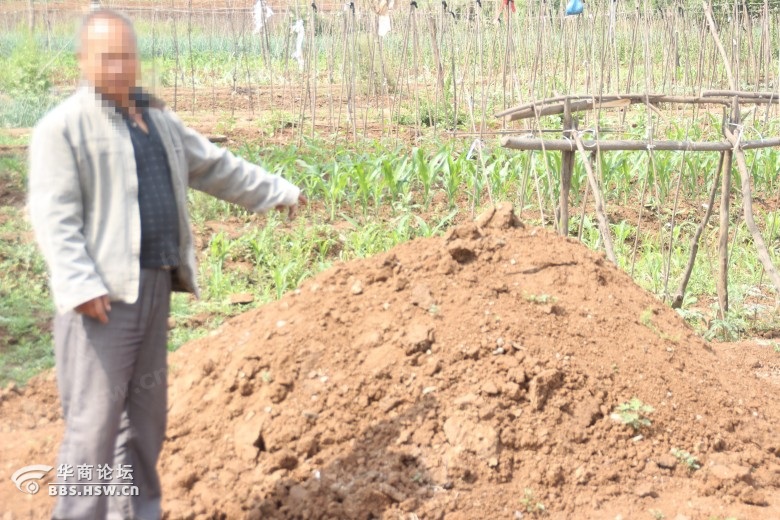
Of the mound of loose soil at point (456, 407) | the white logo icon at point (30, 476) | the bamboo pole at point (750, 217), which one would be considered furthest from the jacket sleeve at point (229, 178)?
the bamboo pole at point (750, 217)

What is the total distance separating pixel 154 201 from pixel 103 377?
1.56ft

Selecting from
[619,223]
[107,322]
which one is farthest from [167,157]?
[619,223]

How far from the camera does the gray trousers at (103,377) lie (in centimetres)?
229

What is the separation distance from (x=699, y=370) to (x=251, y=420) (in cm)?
184

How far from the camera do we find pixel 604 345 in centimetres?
351

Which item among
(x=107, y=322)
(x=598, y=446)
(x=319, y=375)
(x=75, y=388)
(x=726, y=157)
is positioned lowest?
(x=598, y=446)

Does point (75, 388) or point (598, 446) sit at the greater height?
point (75, 388)

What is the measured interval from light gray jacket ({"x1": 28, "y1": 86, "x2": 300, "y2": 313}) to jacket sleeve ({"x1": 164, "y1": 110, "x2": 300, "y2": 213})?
0.14 m

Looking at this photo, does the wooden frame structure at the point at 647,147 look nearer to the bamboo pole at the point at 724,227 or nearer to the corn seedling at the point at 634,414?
the bamboo pole at the point at 724,227

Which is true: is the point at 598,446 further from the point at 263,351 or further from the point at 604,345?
the point at 263,351

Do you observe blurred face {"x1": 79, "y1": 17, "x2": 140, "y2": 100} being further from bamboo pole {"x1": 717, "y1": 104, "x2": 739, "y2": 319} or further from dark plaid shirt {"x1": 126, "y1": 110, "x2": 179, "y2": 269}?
bamboo pole {"x1": 717, "y1": 104, "x2": 739, "y2": 319}

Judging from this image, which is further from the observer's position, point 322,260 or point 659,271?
point 659,271

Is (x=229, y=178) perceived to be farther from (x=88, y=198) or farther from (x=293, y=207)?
(x=88, y=198)

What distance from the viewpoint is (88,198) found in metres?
2.24
